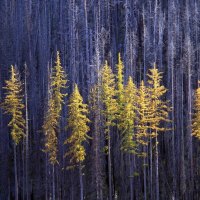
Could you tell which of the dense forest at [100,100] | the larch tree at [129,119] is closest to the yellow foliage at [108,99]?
the dense forest at [100,100]

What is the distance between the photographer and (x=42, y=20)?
164ft

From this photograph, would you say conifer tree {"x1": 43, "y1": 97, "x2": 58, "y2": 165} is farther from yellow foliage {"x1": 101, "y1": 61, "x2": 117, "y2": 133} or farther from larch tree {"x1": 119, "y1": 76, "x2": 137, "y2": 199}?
larch tree {"x1": 119, "y1": 76, "x2": 137, "y2": 199}

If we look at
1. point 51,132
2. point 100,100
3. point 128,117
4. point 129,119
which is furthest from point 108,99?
point 51,132

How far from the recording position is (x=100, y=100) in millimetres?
33469

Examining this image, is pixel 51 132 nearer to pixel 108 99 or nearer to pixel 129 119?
pixel 108 99

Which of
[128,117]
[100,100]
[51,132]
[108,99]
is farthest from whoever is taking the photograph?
[100,100]

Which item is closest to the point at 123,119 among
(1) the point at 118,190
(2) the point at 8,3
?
(1) the point at 118,190

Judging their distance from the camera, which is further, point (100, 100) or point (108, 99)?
point (100, 100)

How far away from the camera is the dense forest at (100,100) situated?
3256 cm

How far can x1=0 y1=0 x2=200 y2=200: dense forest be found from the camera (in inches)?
1282

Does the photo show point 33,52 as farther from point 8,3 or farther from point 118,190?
point 118,190

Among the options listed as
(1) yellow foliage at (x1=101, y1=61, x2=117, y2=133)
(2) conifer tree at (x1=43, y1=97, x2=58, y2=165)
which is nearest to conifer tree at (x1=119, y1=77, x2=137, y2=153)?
(1) yellow foliage at (x1=101, y1=61, x2=117, y2=133)

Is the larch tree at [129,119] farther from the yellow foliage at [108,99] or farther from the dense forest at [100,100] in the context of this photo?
the yellow foliage at [108,99]

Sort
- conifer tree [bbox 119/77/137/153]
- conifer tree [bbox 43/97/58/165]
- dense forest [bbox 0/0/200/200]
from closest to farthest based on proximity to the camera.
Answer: conifer tree [bbox 43/97/58/165] → conifer tree [bbox 119/77/137/153] → dense forest [bbox 0/0/200/200]
